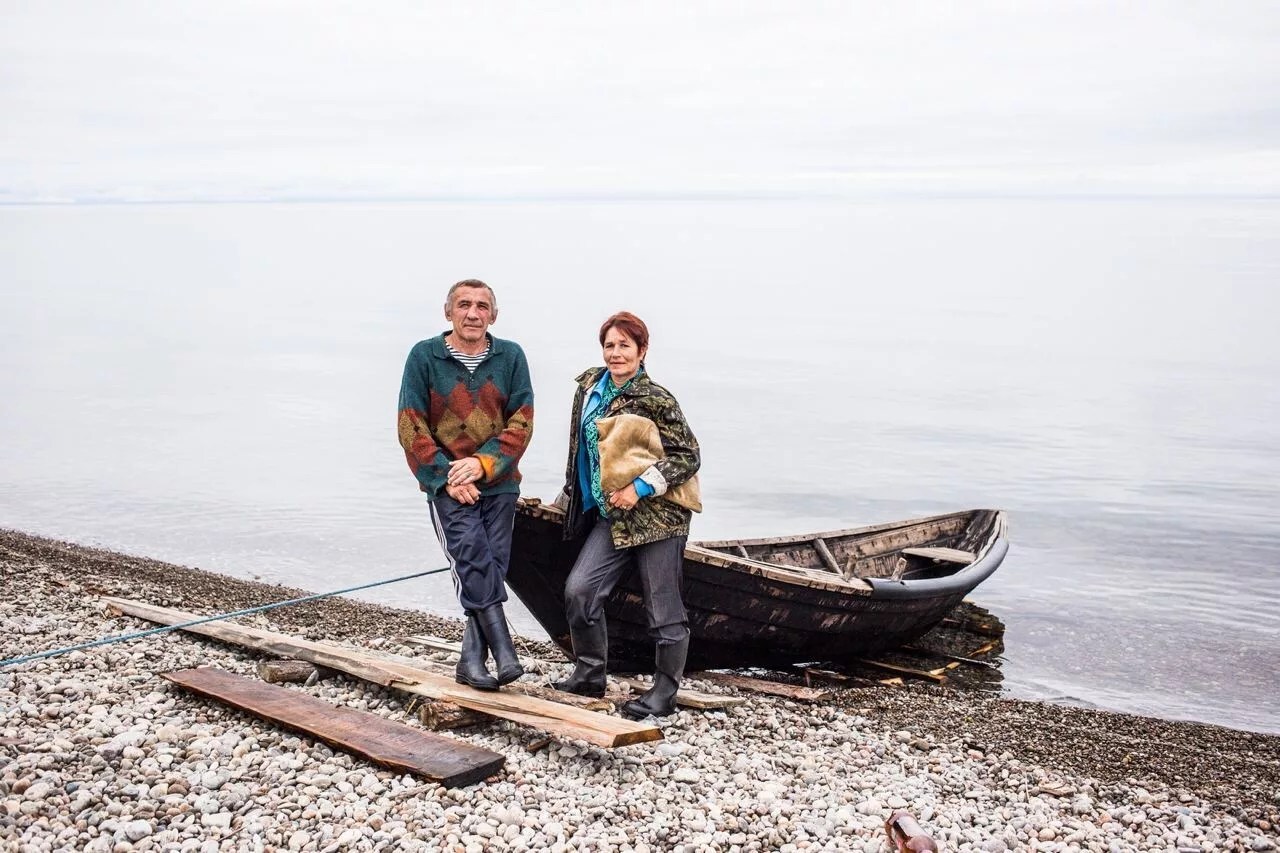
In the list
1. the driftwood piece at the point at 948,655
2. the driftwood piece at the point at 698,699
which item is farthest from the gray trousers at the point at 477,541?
the driftwood piece at the point at 948,655

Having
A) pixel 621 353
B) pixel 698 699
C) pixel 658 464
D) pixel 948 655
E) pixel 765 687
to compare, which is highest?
pixel 621 353

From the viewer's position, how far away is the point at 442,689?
6.69 metres

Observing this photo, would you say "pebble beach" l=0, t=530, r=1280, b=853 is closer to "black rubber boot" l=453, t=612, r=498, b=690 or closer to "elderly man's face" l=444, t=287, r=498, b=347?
"black rubber boot" l=453, t=612, r=498, b=690

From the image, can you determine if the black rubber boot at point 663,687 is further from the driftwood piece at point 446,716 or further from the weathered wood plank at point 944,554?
the weathered wood plank at point 944,554

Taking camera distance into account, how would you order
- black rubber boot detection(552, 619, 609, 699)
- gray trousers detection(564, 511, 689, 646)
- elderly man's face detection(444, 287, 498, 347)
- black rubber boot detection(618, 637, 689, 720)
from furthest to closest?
black rubber boot detection(552, 619, 609, 699) → black rubber boot detection(618, 637, 689, 720) → gray trousers detection(564, 511, 689, 646) → elderly man's face detection(444, 287, 498, 347)

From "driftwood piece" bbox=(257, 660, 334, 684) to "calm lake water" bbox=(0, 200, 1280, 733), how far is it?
5.28 meters

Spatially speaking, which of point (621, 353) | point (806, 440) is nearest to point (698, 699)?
point (621, 353)

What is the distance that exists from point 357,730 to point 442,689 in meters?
0.67

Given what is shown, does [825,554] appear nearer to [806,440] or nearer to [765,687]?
[765,687]

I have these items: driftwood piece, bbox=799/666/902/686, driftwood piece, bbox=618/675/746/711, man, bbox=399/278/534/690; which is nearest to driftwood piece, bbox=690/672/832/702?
driftwood piece, bbox=618/675/746/711

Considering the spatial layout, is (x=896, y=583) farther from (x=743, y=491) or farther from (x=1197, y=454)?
(x=1197, y=454)

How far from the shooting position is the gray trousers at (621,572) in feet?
21.8

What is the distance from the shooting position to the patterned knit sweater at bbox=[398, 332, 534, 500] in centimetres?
634

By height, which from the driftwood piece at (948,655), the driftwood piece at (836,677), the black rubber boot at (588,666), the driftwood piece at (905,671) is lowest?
the driftwood piece at (948,655)
